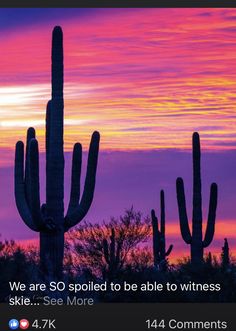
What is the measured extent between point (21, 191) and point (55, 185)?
2.98 feet

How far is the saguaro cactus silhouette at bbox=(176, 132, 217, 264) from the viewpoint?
27891mm

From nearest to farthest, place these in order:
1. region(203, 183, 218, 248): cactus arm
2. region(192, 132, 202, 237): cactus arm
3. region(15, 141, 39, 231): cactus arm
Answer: region(15, 141, 39, 231): cactus arm < region(192, 132, 202, 237): cactus arm < region(203, 183, 218, 248): cactus arm

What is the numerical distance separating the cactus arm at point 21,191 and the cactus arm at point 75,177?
1.05 meters

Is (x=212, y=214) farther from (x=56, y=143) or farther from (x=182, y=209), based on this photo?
(x=56, y=143)

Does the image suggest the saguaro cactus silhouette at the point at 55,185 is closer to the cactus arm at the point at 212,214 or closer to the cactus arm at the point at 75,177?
the cactus arm at the point at 75,177

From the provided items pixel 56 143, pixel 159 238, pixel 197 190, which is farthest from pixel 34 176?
pixel 159 238

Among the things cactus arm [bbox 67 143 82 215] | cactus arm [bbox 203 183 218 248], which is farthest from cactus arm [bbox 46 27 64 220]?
cactus arm [bbox 203 183 218 248]

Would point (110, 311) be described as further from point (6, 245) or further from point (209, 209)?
point (209, 209)

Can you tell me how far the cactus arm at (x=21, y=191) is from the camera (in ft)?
67.1

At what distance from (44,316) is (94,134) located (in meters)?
10.6

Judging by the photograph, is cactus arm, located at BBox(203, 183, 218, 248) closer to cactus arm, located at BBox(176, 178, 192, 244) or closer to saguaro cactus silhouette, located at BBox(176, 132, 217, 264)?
saguaro cactus silhouette, located at BBox(176, 132, 217, 264)

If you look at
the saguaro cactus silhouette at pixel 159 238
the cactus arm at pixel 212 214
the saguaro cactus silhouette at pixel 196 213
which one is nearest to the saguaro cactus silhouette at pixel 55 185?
the saguaro cactus silhouette at pixel 196 213

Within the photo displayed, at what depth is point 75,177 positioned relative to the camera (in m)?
21.3

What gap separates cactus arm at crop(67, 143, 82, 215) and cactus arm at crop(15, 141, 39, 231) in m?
1.05
